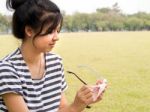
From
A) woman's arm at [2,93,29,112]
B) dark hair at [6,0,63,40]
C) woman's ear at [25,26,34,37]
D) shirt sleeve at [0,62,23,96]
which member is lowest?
woman's arm at [2,93,29,112]

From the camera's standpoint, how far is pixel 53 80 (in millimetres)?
2328

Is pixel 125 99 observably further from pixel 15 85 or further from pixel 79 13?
pixel 79 13

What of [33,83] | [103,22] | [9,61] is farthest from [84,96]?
[103,22]

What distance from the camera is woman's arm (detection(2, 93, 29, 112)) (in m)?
2.11

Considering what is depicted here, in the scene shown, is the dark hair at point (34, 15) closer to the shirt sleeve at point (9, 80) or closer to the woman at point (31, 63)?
the woman at point (31, 63)

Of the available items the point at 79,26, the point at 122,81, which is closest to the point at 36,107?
the point at 122,81

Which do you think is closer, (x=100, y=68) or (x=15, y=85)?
(x=15, y=85)

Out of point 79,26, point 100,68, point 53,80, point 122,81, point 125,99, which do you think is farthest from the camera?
point 79,26

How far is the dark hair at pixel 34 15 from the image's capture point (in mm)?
2121

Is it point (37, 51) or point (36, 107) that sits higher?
point (37, 51)

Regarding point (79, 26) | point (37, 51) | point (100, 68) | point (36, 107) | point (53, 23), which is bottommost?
point (79, 26)

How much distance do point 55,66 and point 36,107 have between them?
27 cm

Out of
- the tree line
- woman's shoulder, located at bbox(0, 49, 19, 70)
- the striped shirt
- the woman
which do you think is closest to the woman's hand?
the woman

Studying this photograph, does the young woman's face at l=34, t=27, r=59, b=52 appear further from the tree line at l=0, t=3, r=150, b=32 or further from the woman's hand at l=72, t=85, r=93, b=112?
the tree line at l=0, t=3, r=150, b=32
